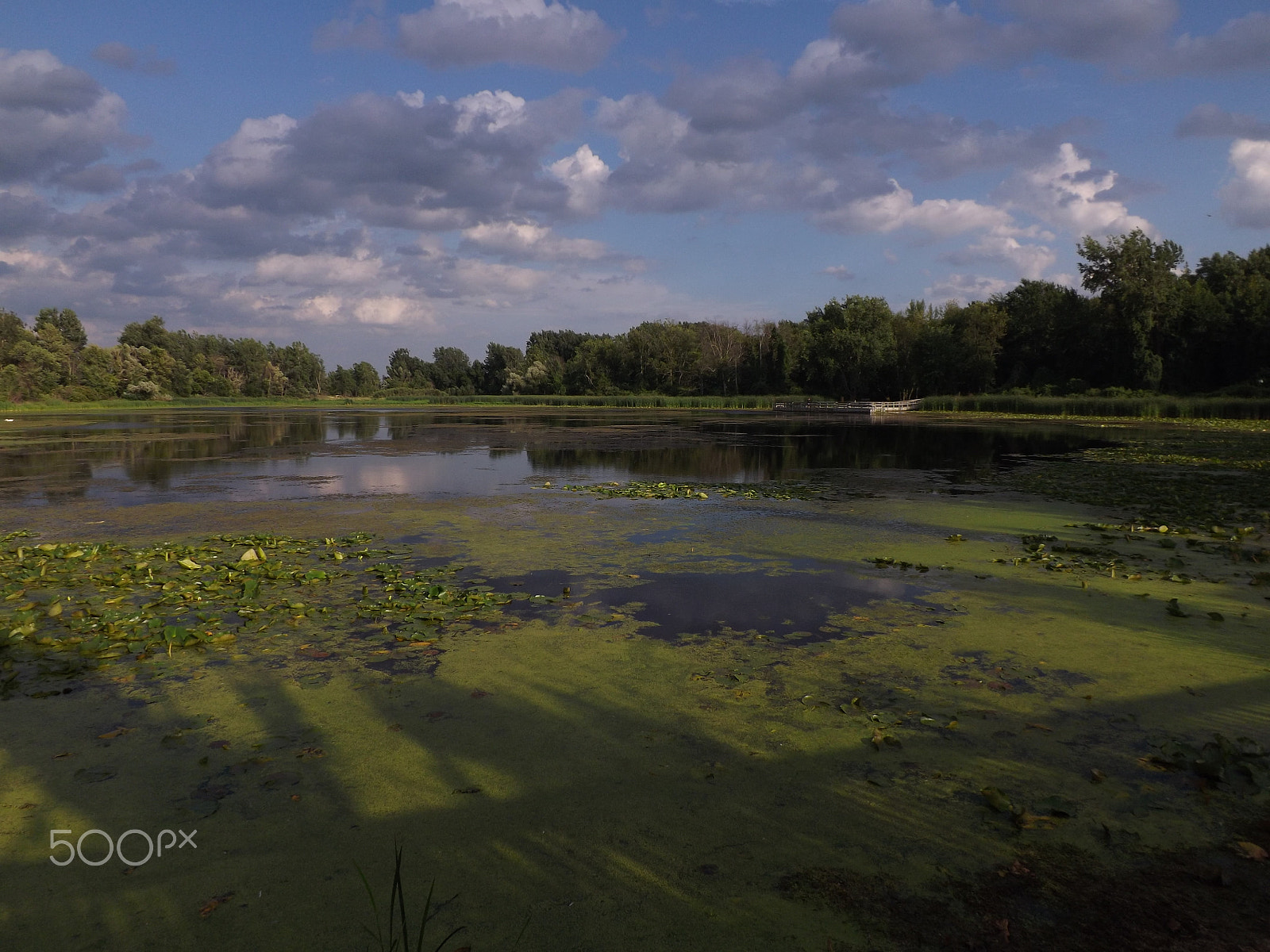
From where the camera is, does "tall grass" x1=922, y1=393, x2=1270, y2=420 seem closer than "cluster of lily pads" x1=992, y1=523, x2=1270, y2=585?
Answer: No

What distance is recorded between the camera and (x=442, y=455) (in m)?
25.0

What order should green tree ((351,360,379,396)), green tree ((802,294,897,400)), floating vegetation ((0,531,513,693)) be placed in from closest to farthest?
floating vegetation ((0,531,513,693)) < green tree ((802,294,897,400)) < green tree ((351,360,379,396))

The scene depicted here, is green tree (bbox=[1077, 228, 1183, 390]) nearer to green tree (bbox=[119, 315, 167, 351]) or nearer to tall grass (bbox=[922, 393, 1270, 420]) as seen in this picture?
tall grass (bbox=[922, 393, 1270, 420])

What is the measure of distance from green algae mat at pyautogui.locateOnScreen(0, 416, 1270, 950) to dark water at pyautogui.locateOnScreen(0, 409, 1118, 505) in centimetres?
809

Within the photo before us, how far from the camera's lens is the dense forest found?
6169cm

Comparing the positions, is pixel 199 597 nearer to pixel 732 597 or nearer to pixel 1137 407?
pixel 732 597

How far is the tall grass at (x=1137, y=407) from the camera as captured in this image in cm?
4700

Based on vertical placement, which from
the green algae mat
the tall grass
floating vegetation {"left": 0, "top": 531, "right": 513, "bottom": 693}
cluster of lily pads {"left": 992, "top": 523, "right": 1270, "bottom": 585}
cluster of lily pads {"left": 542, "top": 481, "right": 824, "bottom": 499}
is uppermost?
the tall grass

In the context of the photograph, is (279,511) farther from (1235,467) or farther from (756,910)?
(1235,467)

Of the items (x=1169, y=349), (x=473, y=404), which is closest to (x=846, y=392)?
(x=1169, y=349)

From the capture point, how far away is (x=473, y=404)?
94.9 m

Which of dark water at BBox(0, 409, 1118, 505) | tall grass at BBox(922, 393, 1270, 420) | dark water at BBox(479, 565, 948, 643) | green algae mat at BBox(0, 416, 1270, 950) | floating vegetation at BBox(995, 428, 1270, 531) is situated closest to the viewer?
green algae mat at BBox(0, 416, 1270, 950)

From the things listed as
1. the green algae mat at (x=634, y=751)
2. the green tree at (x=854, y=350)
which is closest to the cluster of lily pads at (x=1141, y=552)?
the green algae mat at (x=634, y=751)

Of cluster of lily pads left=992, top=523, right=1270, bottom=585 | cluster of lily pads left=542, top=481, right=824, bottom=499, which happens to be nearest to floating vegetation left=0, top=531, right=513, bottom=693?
cluster of lily pads left=542, top=481, right=824, bottom=499
